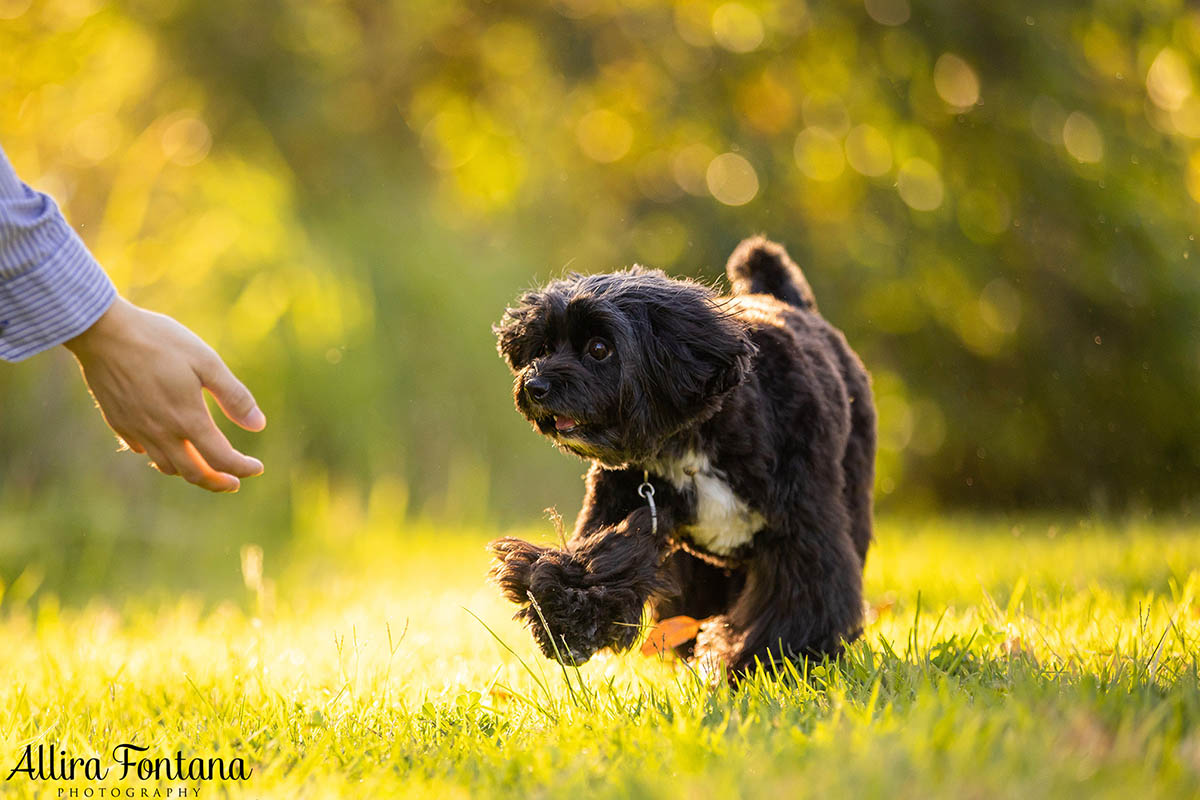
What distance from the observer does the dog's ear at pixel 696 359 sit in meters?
2.92

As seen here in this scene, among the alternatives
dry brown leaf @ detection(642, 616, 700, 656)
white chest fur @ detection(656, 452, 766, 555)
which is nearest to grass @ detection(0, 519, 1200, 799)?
dry brown leaf @ detection(642, 616, 700, 656)

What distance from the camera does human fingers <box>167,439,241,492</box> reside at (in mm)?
2363

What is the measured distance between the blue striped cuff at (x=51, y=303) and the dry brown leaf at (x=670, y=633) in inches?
68.3

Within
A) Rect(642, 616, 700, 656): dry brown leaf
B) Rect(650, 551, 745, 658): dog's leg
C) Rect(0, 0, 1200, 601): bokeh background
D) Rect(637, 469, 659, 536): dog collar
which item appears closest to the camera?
Rect(637, 469, 659, 536): dog collar

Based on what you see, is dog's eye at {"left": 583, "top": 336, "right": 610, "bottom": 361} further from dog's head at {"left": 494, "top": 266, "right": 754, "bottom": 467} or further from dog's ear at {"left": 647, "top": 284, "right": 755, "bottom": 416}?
dog's ear at {"left": 647, "top": 284, "right": 755, "bottom": 416}

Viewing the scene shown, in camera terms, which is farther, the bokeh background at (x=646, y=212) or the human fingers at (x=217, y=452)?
the bokeh background at (x=646, y=212)

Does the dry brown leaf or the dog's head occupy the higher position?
the dog's head

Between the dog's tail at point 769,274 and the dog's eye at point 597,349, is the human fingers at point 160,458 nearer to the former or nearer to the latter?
the dog's eye at point 597,349

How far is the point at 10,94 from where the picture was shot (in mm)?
6629

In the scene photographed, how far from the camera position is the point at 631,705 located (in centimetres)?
243

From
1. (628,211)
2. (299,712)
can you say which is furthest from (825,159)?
(299,712)

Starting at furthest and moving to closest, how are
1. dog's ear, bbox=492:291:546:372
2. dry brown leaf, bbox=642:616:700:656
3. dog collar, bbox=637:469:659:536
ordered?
dry brown leaf, bbox=642:616:700:656 < dog's ear, bbox=492:291:546:372 < dog collar, bbox=637:469:659:536

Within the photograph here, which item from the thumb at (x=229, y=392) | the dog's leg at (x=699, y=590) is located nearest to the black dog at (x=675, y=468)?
the dog's leg at (x=699, y=590)

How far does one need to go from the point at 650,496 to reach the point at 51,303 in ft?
5.04
